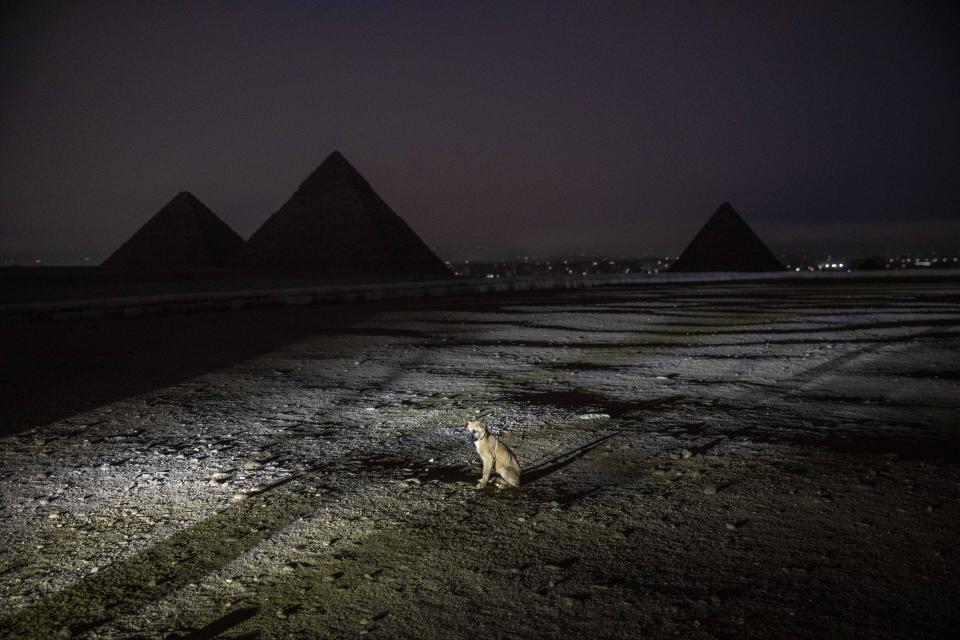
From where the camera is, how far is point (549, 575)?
10.4ft

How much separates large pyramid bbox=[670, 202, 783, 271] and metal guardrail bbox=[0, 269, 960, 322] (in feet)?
54.6

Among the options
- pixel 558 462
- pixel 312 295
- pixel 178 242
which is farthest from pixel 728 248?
pixel 558 462

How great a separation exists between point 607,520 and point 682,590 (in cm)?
84

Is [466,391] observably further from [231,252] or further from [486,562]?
[231,252]

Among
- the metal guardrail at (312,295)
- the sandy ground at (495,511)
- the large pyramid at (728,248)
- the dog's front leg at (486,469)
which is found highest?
the large pyramid at (728,248)

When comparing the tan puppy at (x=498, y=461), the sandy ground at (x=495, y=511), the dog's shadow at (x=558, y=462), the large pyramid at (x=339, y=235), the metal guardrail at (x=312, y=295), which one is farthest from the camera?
the large pyramid at (x=339, y=235)

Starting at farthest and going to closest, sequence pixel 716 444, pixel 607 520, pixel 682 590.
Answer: pixel 716 444 → pixel 607 520 → pixel 682 590

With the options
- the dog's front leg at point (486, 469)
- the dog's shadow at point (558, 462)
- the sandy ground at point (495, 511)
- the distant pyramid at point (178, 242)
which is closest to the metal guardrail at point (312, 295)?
the sandy ground at point (495, 511)

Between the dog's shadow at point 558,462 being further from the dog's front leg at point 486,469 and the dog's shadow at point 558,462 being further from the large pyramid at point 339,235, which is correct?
the large pyramid at point 339,235

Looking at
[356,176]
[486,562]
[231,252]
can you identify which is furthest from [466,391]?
[231,252]

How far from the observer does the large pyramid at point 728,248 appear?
2869 inches

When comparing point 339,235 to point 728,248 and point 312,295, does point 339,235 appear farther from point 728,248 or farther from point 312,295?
point 728,248

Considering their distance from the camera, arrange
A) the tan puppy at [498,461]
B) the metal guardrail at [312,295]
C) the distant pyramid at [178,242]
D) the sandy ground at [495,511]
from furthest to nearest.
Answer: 1. the distant pyramid at [178,242]
2. the metal guardrail at [312,295]
3. the tan puppy at [498,461]
4. the sandy ground at [495,511]

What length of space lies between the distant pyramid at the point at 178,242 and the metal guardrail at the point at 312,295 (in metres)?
25.6
